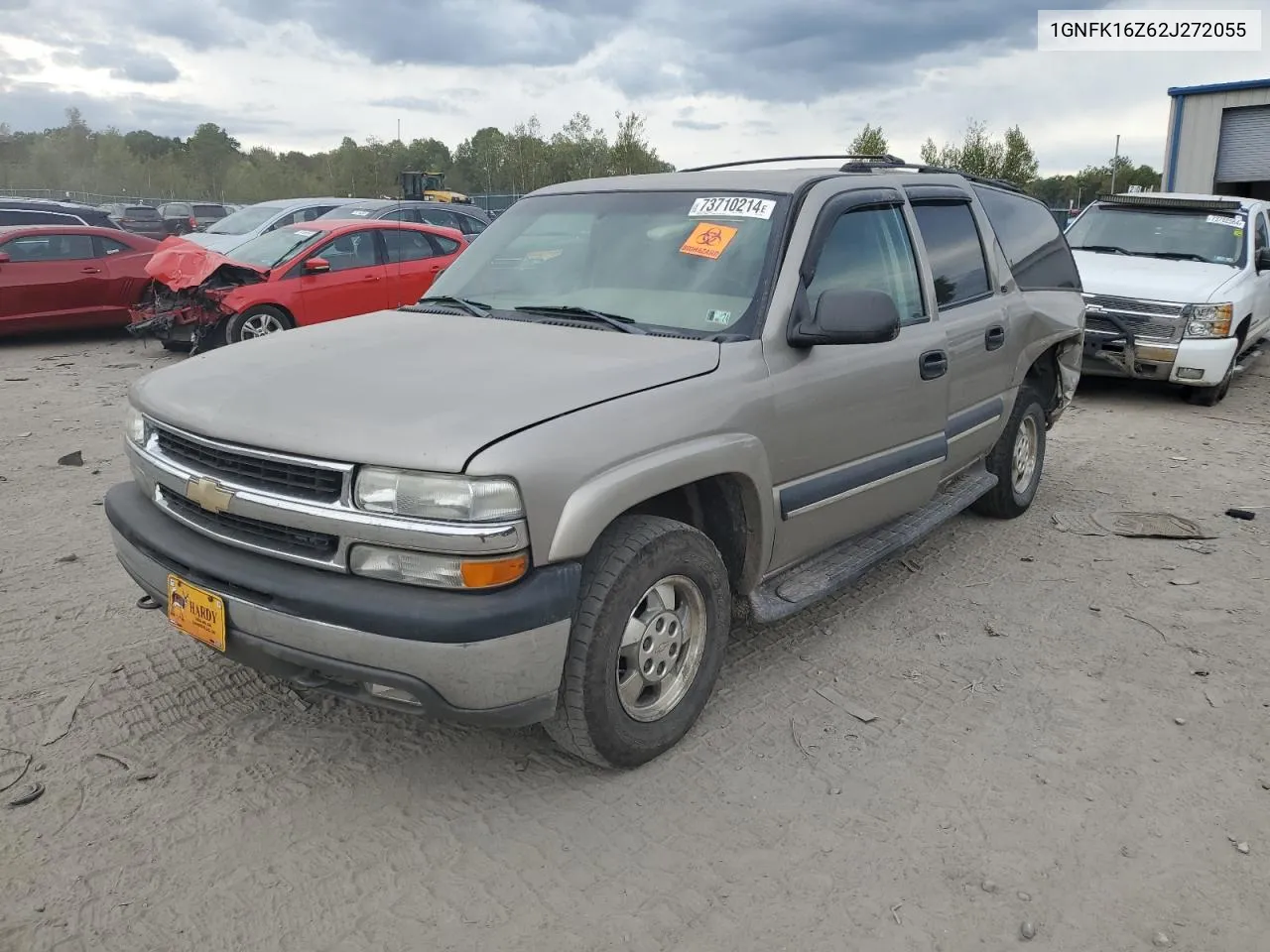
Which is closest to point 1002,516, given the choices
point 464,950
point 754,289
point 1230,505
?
point 1230,505

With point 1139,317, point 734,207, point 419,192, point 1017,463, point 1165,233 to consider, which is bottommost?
point 1017,463

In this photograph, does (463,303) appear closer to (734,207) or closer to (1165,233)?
(734,207)

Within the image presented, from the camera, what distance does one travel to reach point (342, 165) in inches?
2482

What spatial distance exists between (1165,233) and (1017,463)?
19.0ft

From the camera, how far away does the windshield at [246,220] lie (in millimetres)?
13320

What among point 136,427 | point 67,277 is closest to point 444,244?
point 67,277

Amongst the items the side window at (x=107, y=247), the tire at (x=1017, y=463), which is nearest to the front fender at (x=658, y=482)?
the tire at (x=1017, y=463)

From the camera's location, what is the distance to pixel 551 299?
3723 mm

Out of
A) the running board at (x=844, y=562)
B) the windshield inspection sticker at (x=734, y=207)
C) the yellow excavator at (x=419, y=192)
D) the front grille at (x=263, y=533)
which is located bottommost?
the running board at (x=844, y=562)

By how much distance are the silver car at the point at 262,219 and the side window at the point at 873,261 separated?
1025 cm

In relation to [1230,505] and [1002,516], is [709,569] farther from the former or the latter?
[1230,505]

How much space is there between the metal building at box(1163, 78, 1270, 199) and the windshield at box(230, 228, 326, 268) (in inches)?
812

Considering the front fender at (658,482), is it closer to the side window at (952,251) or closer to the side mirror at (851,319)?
the side mirror at (851,319)

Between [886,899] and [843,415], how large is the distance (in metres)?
1.71
